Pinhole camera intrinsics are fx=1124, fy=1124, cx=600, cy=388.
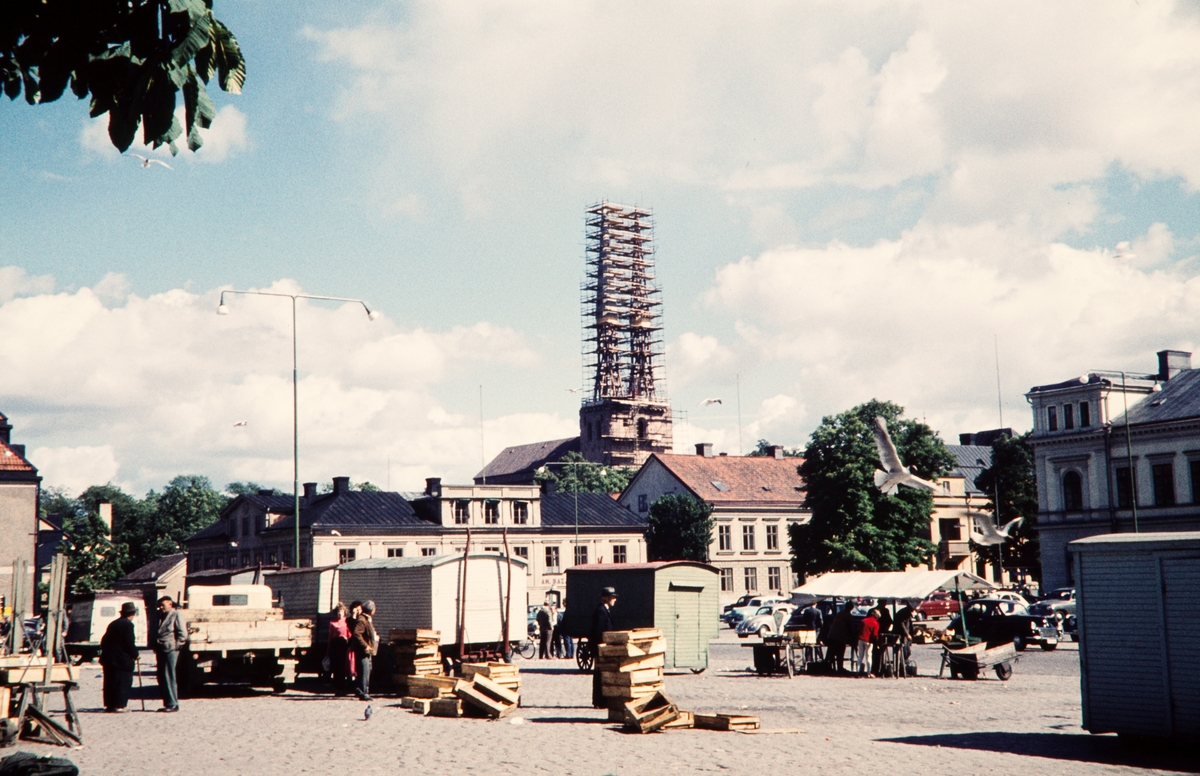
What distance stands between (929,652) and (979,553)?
49.3 meters

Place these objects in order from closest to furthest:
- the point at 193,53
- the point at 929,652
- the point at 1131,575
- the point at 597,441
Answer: the point at 193,53, the point at 1131,575, the point at 929,652, the point at 597,441

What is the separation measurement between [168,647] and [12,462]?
4605 cm

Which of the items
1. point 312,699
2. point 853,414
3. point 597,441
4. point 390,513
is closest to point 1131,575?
point 312,699

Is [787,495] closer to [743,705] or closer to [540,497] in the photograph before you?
[540,497]

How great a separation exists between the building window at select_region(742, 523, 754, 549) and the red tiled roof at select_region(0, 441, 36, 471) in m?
49.4

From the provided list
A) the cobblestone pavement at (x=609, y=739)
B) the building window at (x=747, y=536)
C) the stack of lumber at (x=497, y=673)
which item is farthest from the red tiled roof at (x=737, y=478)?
the stack of lumber at (x=497, y=673)

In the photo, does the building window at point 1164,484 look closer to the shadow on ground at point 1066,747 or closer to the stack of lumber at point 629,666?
the shadow on ground at point 1066,747

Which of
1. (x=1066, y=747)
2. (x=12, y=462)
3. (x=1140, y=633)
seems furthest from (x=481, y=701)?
(x=12, y=462)

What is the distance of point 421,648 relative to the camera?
21016 mm

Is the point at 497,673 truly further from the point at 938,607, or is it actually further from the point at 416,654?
the point at 938,607

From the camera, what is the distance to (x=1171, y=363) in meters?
72.7

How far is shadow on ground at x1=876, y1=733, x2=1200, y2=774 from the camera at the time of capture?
12344mm

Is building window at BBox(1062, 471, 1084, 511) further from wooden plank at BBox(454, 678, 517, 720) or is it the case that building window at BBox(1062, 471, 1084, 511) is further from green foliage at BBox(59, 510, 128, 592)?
green foliage at BBox(59, 510, 128, 592)

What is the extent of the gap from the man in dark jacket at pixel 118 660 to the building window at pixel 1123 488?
202ft
